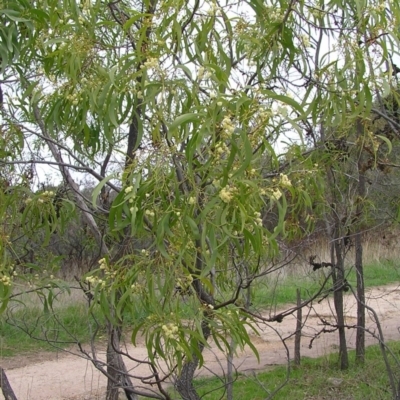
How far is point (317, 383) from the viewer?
14.9ft

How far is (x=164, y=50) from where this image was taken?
5.31 feet

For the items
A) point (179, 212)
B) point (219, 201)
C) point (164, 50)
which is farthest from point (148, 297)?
point (164, 50)

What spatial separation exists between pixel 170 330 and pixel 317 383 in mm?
3316

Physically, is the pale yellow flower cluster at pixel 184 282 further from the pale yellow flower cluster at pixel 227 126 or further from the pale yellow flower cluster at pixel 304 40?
the pale yellow flower cluster at pixel 304 40

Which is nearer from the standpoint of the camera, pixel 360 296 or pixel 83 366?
pixel 360 296

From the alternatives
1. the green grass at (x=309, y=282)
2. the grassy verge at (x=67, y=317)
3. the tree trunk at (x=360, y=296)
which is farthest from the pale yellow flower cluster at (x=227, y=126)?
the green grass at (x=309, y=282)

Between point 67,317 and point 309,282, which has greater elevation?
point 67,317

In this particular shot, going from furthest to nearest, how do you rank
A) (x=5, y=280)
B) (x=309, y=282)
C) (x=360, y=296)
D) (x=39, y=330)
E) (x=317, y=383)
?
(x=309, y=282) → (x=39, y=330) → (x=317, y=383) → (x=360, y=296) → (x=5, y=280)

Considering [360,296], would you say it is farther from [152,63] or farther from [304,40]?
[152,63]

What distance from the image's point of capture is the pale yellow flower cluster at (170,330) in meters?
1.50

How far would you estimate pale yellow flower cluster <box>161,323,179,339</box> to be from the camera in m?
1.50

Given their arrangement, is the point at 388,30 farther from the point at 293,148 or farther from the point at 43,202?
the point at 43,202

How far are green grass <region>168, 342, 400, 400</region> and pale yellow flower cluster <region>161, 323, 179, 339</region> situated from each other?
8.79 ft

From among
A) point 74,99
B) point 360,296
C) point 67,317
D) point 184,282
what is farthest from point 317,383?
point 67,317
